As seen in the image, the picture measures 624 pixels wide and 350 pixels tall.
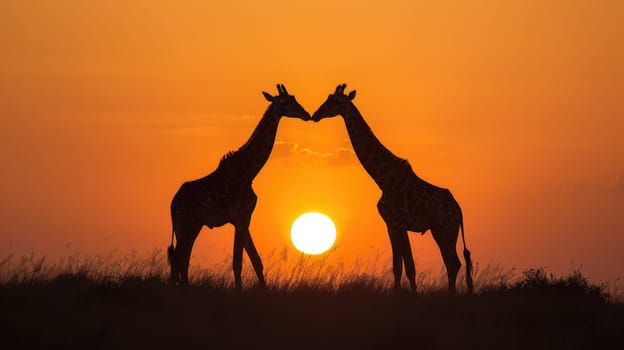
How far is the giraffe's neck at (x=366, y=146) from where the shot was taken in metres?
21.0

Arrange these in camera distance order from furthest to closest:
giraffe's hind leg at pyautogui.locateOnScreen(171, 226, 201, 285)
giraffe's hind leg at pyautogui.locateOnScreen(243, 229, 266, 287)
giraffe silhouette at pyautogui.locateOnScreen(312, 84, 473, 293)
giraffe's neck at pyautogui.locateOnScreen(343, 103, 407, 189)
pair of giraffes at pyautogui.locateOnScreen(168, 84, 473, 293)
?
giraffe's neck at pyautogui.locateOnScreen(343, 103, 407, 189), giraffe silhouette at pyautogui.locateOnScreen(312, 84, 473, 293), giraffe's hind leg at pyautogui.locateOnScreen(243, 229, 266, 287), pair of giraffes at pyautogui.locateOnScreen(168, 84, 473, 293), giraffe's hind leg at pyautogui.locateOnScreen(171, 226, 201, 285)

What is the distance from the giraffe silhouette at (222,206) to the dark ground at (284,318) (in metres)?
0.75

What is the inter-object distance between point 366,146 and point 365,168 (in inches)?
17.4

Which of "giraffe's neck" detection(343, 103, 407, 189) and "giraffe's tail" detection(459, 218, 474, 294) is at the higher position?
"giraffe's neck" detection(343, 103, 407, 189)

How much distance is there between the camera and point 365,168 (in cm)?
2109

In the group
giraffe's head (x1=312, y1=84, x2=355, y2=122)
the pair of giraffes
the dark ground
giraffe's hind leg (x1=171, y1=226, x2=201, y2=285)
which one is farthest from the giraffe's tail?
giraffe's hind leg (x1=171, y1=226, x2=201, y2=285)

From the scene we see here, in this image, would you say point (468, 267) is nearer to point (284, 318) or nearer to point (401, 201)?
point (401, 201)

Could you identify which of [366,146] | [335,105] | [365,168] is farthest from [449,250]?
[335,105]

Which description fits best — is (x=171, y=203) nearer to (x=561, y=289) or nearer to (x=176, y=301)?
(x=176, y=301)

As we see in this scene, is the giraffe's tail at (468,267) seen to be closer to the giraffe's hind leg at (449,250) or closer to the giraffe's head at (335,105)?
the giraffe's hind leg at (449,250)

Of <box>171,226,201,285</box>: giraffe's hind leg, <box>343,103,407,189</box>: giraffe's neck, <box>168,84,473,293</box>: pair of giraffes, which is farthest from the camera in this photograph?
<box>343,103,407,189</box>: giraffe's neck

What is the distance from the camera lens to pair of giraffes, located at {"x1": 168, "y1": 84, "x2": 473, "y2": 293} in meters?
19.5

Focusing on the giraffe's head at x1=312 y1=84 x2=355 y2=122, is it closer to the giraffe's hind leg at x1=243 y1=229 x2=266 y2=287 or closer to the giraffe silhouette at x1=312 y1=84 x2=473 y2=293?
the giraffe silhouette at x1=312 y1=84 x2=473 y2=293

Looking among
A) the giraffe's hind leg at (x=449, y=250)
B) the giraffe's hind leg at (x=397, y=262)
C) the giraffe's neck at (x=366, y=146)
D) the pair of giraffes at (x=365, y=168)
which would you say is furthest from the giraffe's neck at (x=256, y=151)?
the giraffe's hind leg at (x=449, y=250)
